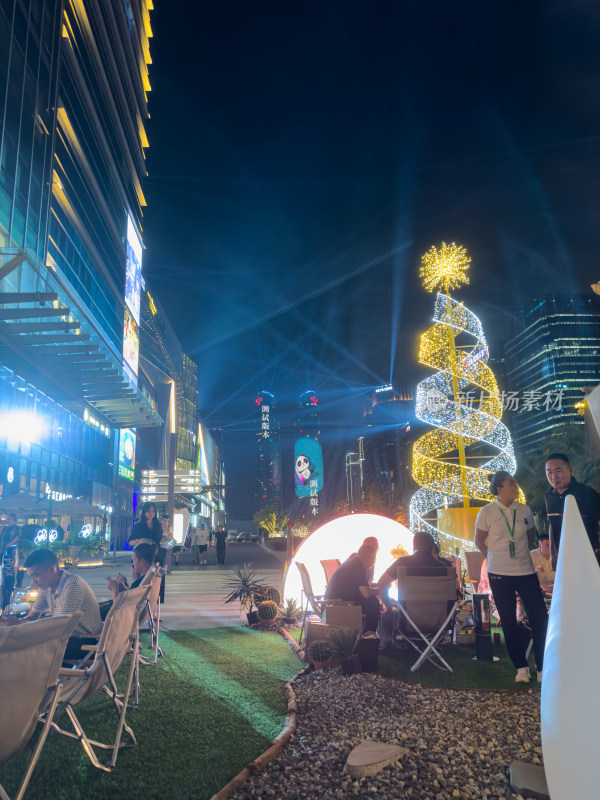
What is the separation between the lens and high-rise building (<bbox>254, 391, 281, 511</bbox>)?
366ft

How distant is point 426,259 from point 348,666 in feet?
37.9

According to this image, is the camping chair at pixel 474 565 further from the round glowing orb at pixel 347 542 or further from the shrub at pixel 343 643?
the shrub at pixel 343 643

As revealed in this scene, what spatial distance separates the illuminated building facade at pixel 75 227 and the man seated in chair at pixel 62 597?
9.44m

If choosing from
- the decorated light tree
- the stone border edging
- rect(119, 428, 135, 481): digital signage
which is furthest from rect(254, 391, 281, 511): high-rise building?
the stone border edging

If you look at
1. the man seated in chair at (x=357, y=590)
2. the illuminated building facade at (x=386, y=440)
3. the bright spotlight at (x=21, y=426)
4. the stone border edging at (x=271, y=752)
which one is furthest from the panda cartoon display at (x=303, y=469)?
the stone border edging at (x=271, y=752)

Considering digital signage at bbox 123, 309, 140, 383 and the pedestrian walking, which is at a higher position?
digital signage at bbox 123, 309, 140, 383

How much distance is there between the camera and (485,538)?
5125mm

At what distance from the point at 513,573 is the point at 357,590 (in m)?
1.94

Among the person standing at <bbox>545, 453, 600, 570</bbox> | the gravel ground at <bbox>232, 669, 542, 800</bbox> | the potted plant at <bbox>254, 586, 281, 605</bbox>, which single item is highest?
the person standing at <bbox>545, 453, 600, 570</bbox>

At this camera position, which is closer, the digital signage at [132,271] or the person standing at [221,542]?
the person standing at [221,542]

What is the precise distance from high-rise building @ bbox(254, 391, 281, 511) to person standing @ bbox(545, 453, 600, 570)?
105055mm

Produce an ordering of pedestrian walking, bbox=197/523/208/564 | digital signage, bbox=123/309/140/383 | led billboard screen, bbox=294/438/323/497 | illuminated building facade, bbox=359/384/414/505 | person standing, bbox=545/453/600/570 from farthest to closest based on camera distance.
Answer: led billboard screen, bbox=294/438/323/497 < illuminated building facade, bbox=359/384/414/505 < digital signage, bbox=123/309/140/383 < pedestrian walking, bbox=197/523/208/564 < person standing, bbox=545/453/600/570

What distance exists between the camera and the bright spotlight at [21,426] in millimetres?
18969

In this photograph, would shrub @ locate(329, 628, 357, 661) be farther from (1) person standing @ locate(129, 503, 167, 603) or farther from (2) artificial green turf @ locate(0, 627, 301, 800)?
(1) person standing @ locate(129, 503, 167, 603)
